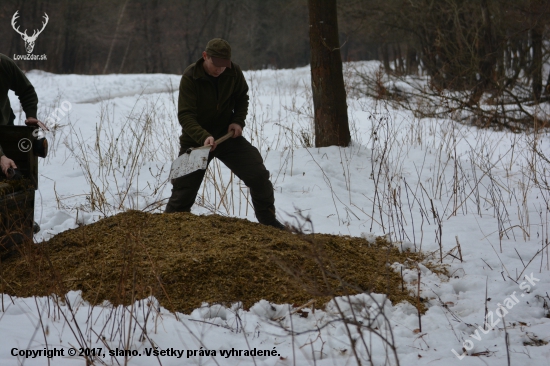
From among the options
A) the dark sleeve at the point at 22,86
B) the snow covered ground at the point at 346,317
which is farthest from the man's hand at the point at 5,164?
the dark sleeve at the point at 22,86

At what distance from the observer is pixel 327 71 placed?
6.58 meters

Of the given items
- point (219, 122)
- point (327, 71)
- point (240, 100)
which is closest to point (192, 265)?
point (219, 122)

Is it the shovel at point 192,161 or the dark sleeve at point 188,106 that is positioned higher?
the dark sleeve at point 188,106

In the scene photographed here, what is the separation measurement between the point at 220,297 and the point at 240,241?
62 centimetres

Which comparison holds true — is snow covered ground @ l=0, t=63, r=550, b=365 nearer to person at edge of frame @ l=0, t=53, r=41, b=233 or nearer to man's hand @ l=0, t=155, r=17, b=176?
man's hand @ l=0, t=155, r=17, b=176

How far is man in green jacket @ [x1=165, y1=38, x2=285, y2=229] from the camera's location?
4375 mm

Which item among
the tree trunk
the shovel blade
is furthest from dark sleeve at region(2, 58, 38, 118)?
the tree trunk

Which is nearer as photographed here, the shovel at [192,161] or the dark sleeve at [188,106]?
the shovel at [192,161]

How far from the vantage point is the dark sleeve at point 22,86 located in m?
5.00

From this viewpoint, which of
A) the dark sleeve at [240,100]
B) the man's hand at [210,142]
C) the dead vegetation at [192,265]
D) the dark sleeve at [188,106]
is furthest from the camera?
the dark sleeve at [240,100]

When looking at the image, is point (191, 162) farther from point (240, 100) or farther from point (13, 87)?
point (13, 87)

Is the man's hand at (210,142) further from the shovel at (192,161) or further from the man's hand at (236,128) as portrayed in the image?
the man's hand at (236,128)

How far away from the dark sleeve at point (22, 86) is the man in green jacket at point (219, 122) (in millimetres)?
1590

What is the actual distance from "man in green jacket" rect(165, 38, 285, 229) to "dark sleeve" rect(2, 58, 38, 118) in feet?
5.22
